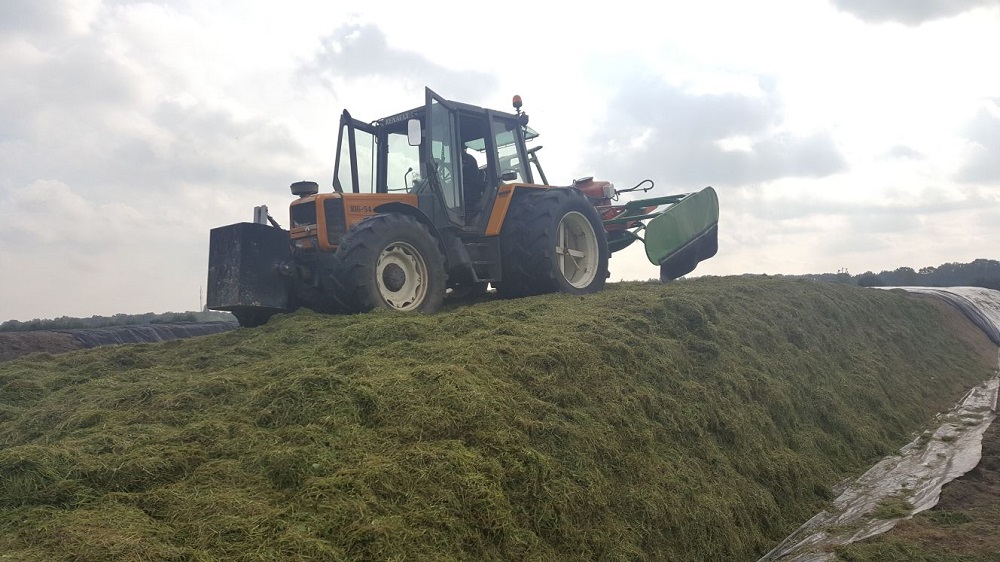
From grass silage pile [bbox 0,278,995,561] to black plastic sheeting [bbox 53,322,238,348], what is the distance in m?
3.72

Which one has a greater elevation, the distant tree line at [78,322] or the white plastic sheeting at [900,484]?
the distant tree line at [78,322]

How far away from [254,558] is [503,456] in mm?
1325

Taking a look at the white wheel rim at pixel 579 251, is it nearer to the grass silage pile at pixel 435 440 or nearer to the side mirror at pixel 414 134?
the grass silage pile at pixel 435 440

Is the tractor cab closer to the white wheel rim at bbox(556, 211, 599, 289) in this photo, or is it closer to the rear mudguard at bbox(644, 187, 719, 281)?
the white wheel rim at bbox(556, 211, 599, 289)

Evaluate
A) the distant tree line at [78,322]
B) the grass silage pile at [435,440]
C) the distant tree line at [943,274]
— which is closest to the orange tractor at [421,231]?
the grass silage pile at [435,440]

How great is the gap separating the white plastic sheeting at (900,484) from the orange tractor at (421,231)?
375 cm

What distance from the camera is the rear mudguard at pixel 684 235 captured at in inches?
394

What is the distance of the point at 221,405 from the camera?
3.82 meters

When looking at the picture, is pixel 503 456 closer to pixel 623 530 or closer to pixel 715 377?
pixel 623 530

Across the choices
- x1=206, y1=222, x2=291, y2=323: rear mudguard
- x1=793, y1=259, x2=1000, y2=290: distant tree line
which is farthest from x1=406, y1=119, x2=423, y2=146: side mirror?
x1=793, y1=259, x2=1000, y2=290: distant tree line

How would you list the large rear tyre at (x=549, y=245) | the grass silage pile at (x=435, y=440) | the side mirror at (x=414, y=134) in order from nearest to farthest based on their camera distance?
1. the grass silage pile at (x=435, y=440)
2. the side mirror at (x=414, y=134)
3. the large rear tyre at (x=549, y=245)

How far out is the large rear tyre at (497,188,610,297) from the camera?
7840mm

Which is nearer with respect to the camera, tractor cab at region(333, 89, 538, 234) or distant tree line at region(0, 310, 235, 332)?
tractor cab at region(333, 89, 538, 234)

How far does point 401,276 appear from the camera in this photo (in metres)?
6.73
